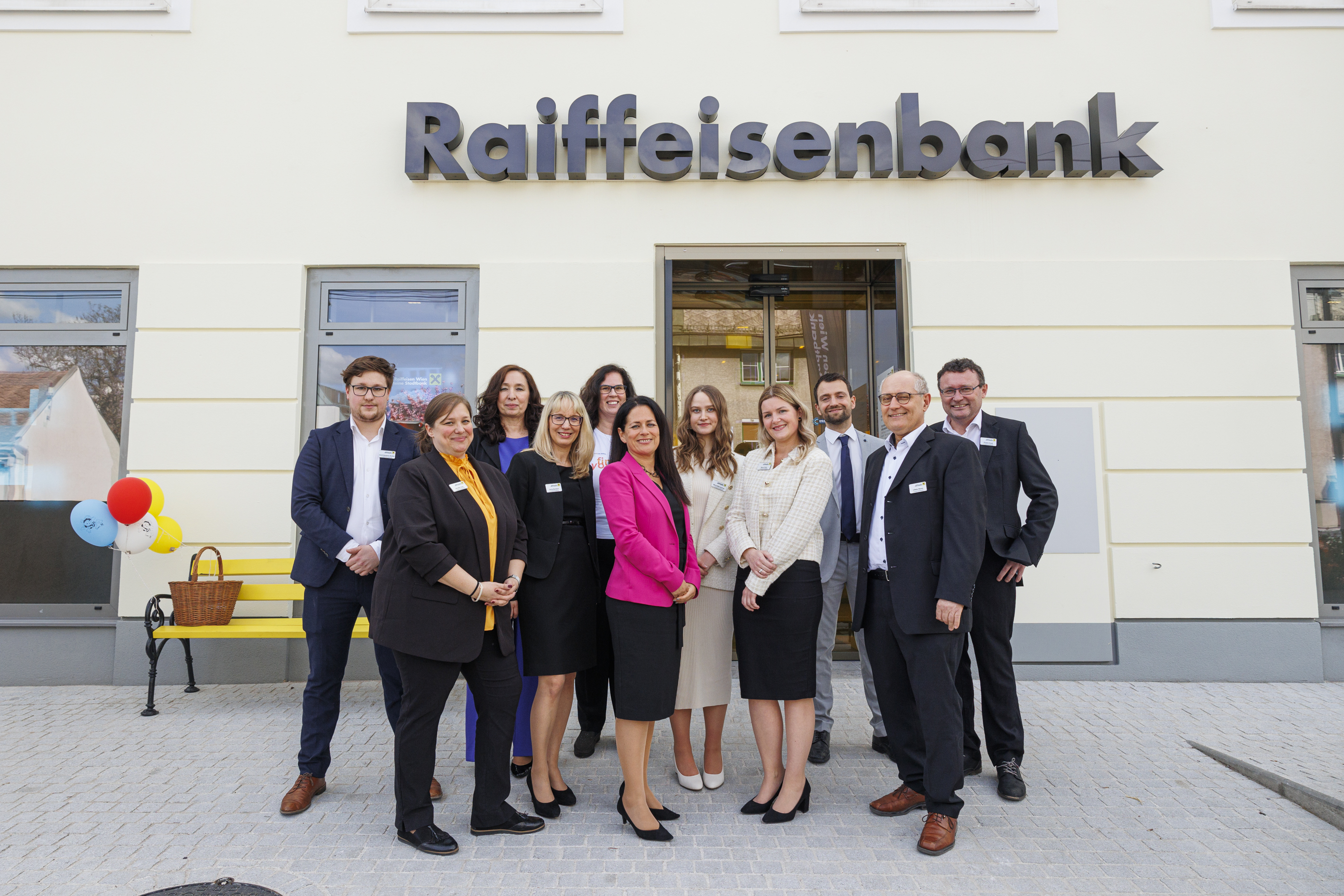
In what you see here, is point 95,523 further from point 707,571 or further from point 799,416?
point 799,416

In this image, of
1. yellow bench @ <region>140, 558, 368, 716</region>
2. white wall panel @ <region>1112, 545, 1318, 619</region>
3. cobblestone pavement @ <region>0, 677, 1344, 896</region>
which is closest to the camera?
cobblestone pavement @ <region>0, 677, 1344, 896</region>

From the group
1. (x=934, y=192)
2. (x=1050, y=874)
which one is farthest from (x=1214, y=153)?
(x=1050, y=874)

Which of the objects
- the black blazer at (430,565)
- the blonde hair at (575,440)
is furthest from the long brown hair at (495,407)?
the black blazer at (430,565)

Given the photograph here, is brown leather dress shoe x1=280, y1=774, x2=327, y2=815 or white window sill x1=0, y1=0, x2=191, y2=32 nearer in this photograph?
brown leather dress shoe x1=280, y1=774, x2=327, y2=815

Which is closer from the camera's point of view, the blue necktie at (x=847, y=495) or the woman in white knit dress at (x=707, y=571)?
the woman in white knit dress at (x=707, y=571)

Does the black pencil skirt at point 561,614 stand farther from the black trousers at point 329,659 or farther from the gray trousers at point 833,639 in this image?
the gray trousers at point 833,639

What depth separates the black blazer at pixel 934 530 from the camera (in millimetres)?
3010

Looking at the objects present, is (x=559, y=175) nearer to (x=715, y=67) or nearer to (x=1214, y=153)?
(x=715, y=67)

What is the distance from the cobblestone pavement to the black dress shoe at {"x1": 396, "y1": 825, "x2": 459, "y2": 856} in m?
0.04

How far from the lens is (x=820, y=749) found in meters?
3.93

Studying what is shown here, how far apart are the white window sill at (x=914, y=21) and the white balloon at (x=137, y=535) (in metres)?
6.20

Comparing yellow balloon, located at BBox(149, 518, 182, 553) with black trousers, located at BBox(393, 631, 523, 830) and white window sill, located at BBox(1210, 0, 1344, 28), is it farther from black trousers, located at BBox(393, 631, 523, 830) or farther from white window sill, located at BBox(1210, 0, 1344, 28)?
white window sill, located at BBox(1210, 0, 1344, 28)

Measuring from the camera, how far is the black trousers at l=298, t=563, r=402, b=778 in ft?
11.3

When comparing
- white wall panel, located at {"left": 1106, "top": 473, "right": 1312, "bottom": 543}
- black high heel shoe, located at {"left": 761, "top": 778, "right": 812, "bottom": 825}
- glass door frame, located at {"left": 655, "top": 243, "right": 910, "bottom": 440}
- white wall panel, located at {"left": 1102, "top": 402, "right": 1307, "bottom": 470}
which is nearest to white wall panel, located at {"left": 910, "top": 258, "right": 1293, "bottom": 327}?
glass door frame, located at {"left": 655, "top": 243, "right": 910, "bottom": 440}
